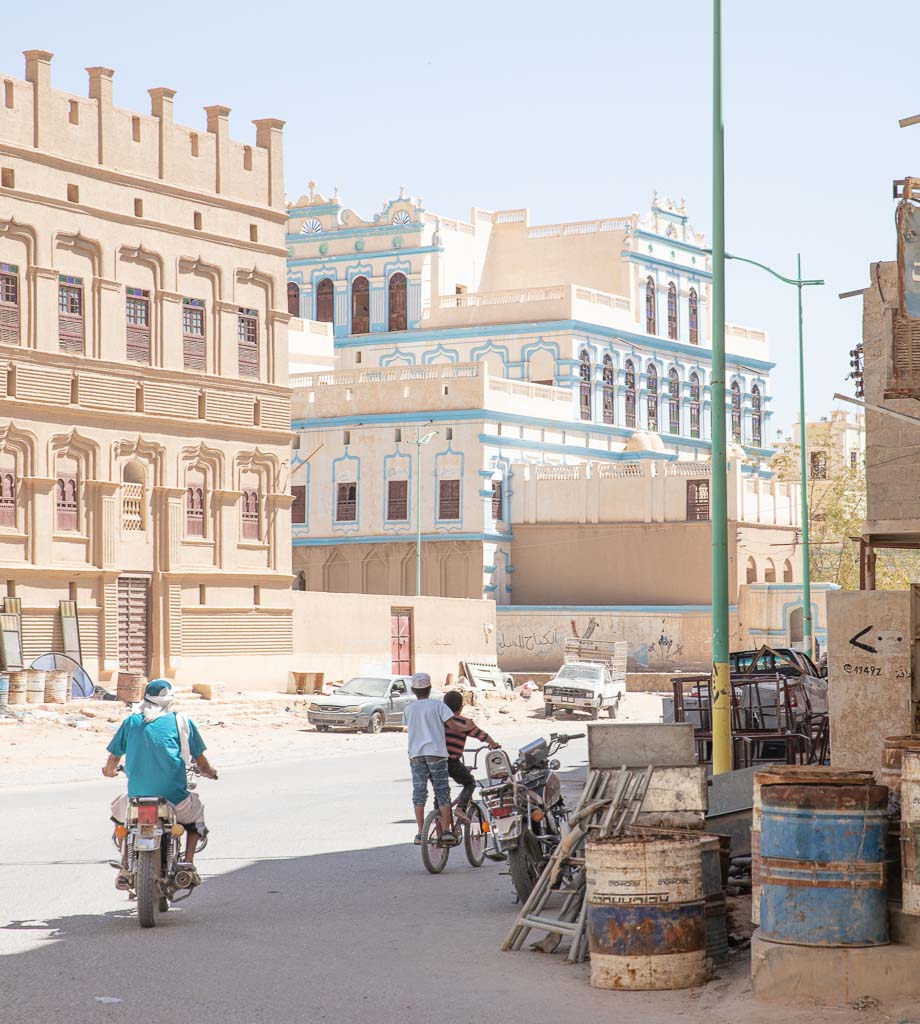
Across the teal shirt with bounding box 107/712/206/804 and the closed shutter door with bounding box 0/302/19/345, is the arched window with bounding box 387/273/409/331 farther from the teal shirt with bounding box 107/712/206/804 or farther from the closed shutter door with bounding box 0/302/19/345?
the teal shirt with bounding box 107/712/206/804

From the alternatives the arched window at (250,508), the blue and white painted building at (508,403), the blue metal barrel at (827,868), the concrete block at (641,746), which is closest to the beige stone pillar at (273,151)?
the arched window at (250,508)

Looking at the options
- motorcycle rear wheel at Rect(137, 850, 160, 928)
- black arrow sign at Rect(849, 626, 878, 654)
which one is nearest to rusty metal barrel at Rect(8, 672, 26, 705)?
black arrow sign at Rect(849, 626, 878, 654)

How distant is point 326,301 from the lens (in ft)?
266

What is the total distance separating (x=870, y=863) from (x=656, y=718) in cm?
3785

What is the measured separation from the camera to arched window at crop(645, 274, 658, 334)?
259 ft

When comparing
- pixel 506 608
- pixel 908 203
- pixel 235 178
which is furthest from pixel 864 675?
pixel 506 608

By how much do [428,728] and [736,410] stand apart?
69.2 m

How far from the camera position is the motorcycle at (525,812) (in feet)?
42.2

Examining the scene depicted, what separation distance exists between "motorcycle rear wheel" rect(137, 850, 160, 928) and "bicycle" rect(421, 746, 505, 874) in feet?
11.4

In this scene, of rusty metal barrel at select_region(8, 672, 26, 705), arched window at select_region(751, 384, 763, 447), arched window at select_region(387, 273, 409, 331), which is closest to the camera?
rusty metal barrel at select_region(8, 672, 26, 705)

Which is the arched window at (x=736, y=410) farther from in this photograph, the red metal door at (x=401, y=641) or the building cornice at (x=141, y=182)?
the building cornice at (x=141, y=182)

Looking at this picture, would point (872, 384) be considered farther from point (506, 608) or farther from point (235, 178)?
point (506, 608)

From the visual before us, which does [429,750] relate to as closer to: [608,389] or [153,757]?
[153,757]

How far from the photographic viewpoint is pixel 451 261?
80.2 m
